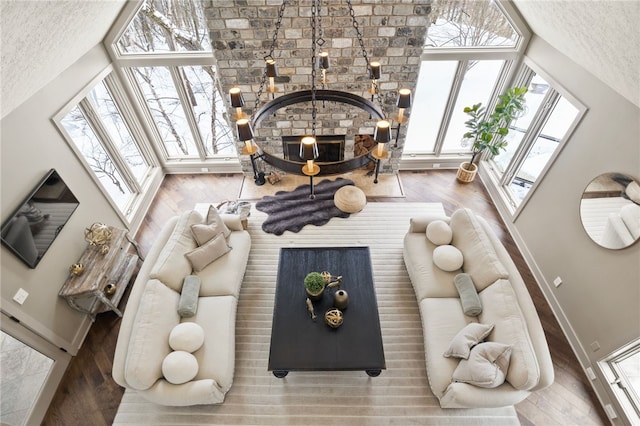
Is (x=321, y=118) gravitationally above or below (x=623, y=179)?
below

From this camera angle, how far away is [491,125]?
15.8ft

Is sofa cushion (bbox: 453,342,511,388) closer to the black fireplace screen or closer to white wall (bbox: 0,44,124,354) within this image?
the black fireplace screen

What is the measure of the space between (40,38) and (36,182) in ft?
4.78

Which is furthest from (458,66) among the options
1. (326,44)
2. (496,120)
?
(326,44)

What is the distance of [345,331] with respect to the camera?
3348 mm

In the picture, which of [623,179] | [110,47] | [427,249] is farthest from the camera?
[110,47]

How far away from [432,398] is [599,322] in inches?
74.5

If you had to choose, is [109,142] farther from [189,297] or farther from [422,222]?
[422,222]

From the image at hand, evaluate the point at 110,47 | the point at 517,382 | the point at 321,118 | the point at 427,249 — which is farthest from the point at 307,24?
the point at 517,382

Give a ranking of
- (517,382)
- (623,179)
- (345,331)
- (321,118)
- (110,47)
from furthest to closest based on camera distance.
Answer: (321,118) → (110,47) → (345,331) → (623,179) → (517,382)

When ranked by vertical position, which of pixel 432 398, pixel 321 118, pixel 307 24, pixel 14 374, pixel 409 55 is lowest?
pixel 432 398

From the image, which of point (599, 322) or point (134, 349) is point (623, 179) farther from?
point (134, 349)

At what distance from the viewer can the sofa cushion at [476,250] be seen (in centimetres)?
347

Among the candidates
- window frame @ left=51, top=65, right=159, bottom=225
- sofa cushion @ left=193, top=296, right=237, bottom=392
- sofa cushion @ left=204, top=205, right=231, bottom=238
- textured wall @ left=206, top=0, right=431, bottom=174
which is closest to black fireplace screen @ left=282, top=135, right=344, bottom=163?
textured wall @ left=206, top=0, right=431, bottom=174
